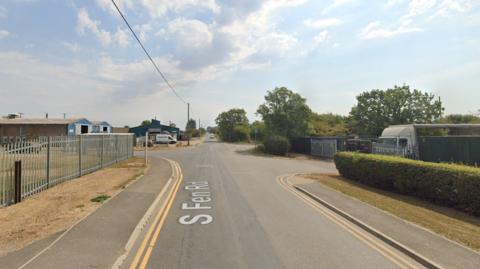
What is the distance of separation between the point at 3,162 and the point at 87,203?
259cm

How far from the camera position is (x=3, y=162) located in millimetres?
9359

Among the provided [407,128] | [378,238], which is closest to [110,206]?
[378,238]

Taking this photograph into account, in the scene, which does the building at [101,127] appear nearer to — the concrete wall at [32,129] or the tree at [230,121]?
the concrete wall at [32,129]

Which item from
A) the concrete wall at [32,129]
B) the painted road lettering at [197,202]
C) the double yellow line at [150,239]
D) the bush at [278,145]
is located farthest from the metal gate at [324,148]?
the concrete wall at [32,129]

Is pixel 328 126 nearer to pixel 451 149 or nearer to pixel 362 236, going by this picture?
pixel 451 149

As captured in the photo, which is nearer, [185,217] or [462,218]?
[185,217]

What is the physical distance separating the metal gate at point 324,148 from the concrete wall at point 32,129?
31682 millimetres

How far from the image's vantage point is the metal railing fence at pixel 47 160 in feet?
31.9

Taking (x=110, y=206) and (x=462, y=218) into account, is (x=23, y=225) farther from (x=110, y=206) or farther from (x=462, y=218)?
(x=462, y=218)

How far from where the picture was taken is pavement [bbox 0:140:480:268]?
5641mm

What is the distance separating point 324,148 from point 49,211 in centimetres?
3067

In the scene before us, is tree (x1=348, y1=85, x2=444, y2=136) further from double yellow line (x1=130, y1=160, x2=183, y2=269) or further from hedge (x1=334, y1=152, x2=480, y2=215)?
double yellow line (x1=130, y1=160, x2=183, y2=269)

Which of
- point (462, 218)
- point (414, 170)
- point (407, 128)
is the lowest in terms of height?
point (462, 218)

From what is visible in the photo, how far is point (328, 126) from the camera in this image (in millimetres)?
57781
